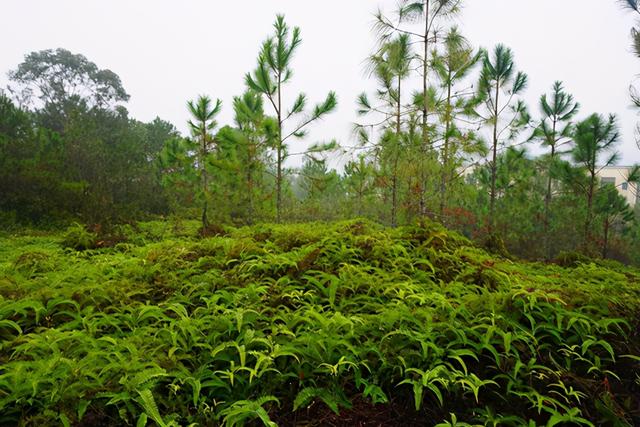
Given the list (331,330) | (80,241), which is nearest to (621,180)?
(331,330)

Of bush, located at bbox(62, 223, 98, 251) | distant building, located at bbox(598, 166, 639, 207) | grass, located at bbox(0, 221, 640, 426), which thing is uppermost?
distant building, located at bbox(598, 166, 639, 207)

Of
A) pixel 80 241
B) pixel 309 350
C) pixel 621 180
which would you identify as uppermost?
pixel 621 180

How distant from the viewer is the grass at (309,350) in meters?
2.14

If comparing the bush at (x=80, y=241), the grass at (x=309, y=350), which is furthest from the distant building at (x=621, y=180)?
the bush at (x=80, y=241)

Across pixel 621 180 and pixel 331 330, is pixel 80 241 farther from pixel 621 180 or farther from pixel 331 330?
pixel 621 180

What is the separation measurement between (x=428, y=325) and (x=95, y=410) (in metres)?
2.36

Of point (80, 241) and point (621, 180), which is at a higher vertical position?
point (621, 180)

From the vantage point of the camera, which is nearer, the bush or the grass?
the grass

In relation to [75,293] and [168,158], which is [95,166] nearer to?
[168,158]

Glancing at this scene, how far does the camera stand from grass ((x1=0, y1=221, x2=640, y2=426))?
7.03ft

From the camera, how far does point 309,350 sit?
101 inches

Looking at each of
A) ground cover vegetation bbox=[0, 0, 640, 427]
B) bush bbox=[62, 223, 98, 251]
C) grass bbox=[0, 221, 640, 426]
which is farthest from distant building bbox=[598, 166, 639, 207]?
bush bbox=[62, 223, 98, 251]

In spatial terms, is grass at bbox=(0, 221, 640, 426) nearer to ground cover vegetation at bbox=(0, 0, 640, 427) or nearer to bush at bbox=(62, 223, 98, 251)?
ground cover vegetation at bbox=(0, 0, 640, 427)

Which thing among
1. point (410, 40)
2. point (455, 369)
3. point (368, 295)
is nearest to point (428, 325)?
point (455, 369)
